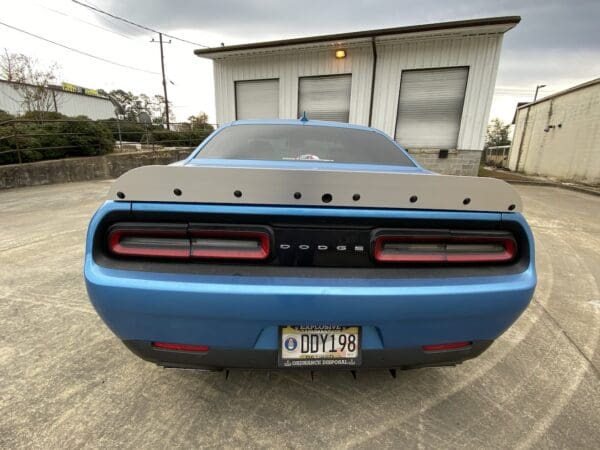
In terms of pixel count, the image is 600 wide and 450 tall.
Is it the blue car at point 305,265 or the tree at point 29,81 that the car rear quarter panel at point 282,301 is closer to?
the blue car at point 305,265

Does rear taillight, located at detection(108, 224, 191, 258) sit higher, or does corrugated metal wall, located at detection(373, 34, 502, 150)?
corrugated metal wall, located at detection(373, 34, 502, 150)

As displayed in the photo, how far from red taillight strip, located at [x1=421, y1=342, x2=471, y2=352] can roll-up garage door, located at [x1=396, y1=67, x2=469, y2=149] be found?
8251mm

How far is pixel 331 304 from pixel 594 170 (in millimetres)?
16091

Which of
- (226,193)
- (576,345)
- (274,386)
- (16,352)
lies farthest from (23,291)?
(576,345)

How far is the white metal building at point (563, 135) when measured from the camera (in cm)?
1238

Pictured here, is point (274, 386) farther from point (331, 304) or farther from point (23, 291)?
point (23, 291)

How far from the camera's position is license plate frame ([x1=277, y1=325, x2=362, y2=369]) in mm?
1250

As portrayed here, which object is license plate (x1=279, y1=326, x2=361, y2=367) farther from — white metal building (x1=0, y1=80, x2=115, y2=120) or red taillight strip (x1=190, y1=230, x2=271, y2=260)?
white metal building (x1=0, y1=80, x2=115, y2=120)

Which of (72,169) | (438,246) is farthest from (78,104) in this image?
(438,246)

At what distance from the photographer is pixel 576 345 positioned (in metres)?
2.16

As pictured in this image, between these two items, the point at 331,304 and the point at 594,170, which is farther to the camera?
the point at 594,170

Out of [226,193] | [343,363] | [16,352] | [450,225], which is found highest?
[226,193]

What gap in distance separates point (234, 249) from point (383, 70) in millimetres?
8793

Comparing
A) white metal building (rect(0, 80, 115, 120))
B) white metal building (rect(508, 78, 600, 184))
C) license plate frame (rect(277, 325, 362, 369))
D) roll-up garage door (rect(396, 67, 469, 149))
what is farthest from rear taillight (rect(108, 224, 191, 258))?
white metal building (rect(0, 80, 115, 120))
